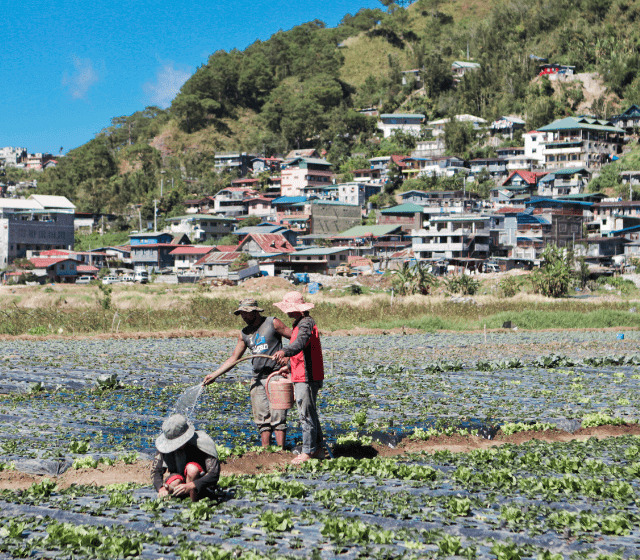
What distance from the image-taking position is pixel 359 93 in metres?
144

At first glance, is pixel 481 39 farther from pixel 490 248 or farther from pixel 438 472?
pixel 438 472

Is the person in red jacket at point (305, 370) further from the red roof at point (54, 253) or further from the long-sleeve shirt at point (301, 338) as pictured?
the red roof at point (54, 253)

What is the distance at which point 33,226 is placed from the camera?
82.1 m

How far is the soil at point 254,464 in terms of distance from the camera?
955cm

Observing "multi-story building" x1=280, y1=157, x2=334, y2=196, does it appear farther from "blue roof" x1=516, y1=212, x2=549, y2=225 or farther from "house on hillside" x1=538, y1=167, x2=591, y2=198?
"blue roof" x1=516, y1=212, x2=549, y2=225

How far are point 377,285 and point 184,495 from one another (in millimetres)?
58840

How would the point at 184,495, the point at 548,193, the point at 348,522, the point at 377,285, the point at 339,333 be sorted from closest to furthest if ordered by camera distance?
the point at 348,522, the point at 184,495, the point at 339,333, the point at 377,285, the point at 548,193

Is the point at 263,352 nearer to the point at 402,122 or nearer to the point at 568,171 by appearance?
the point at 568,171

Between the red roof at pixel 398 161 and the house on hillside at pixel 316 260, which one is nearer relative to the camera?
the house on hillside at pixel 316 260

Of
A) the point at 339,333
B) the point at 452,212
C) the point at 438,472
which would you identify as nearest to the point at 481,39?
the point at 452,212

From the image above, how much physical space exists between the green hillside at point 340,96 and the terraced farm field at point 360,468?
89.9m

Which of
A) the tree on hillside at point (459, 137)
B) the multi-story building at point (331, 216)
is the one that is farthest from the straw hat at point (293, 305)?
the tree on hillside at point (459, 137)

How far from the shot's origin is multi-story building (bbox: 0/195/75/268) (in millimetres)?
77938

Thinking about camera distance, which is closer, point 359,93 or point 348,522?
point 348,522
